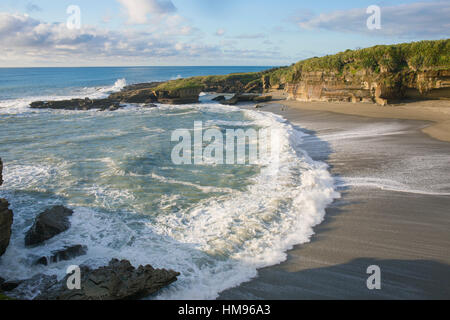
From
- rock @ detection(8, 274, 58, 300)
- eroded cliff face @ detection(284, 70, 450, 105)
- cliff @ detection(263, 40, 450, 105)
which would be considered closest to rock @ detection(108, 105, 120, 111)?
eroded cliff face @ detection(284, 70, 450, 105)

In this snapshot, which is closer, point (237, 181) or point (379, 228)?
point (379, 228)

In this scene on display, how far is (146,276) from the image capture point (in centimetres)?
467

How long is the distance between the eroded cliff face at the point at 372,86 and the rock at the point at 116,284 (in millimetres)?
24249

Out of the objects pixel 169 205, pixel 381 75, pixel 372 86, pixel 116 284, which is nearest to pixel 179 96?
pixel 372 86

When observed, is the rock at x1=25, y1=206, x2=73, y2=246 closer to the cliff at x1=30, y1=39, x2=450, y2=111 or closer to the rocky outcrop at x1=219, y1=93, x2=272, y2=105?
the cliff at x1=30, y1=39, x2=450, y2=111

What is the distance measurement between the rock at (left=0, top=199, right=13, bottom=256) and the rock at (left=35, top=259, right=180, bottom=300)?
162cm

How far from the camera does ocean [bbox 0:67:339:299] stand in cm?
551

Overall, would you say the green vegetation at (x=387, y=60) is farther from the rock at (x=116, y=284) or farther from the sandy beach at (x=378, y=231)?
the rock at (x=116, y=284)

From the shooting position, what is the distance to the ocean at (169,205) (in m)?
5.51

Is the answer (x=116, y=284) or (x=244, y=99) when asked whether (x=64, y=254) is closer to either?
(x=116, y=284)

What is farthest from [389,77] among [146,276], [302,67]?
[146,276]

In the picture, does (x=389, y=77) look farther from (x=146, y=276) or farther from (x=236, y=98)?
(x=146, y=276)
